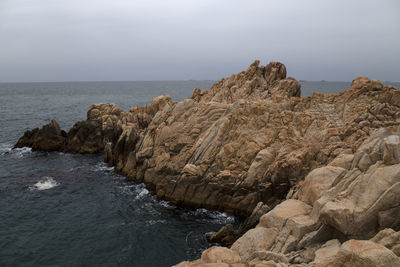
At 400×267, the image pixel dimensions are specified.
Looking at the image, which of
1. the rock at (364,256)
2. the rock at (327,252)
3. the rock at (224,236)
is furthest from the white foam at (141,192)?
the rock at (364,256)

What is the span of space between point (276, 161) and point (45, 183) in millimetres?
32125

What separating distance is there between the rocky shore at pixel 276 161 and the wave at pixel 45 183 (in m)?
9.80

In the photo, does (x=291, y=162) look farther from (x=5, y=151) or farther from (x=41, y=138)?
(x=5, y=151)

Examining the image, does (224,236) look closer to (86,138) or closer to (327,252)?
(327,252)

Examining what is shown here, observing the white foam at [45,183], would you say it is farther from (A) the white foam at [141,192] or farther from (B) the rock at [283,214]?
(B) the rock at [283,214]

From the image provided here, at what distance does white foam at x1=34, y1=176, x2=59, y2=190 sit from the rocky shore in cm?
989

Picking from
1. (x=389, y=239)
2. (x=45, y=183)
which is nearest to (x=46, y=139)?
(x=45, y=183)

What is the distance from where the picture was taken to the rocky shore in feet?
47.6

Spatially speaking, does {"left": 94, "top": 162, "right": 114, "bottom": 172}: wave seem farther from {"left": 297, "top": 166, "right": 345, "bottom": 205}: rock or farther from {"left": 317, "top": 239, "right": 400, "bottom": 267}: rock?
{"left": 317, "top": 239, "right": 400, "bottom": 267}: rock

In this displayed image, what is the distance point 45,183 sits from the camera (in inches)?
1594

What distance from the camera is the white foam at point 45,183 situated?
39.2m

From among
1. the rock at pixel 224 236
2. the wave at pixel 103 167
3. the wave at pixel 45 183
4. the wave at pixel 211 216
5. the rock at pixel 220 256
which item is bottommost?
the wave at pixel 211 216

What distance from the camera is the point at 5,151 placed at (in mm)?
56156

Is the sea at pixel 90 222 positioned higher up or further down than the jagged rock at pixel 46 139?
further down
